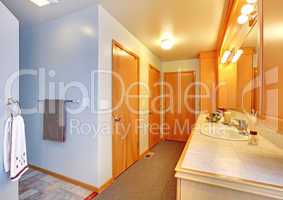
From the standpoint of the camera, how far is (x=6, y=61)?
115cm

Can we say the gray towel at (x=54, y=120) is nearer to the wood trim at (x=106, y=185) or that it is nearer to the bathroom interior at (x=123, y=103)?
the bathroom interior at (x=123, y=103)

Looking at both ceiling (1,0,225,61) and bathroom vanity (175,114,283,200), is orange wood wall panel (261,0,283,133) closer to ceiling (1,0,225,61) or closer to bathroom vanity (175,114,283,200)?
bathroom vanity (175,114,283,200)

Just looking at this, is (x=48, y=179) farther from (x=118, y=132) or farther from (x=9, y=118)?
(x=9, y=118)

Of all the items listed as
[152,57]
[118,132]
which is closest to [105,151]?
[118,132]

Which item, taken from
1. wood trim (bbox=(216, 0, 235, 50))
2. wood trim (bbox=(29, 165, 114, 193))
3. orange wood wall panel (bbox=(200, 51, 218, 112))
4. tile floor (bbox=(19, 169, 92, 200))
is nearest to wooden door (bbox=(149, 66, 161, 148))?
orange wood wall panel (bbox=(200, 51, 218, 112))

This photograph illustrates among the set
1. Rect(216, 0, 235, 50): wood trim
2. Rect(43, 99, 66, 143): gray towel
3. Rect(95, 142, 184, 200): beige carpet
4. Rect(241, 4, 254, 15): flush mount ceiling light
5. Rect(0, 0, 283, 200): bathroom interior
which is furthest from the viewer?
Rect(43, 99, 66, 143): gray towel

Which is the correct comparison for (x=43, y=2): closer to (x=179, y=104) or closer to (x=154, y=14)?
(x=154, y=14)

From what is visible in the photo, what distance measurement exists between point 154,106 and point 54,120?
7.90ft

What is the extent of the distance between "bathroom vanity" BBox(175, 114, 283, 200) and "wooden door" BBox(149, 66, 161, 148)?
270 centimetres

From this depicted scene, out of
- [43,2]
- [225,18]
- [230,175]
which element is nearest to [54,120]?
[43,2]

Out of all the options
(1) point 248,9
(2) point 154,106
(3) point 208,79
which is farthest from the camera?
(2) point 154,106

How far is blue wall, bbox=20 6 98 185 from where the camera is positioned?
194cm

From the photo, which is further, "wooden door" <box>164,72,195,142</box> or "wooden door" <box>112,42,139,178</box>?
"wooden door" <box>164,72,195,142</box>

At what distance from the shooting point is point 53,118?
7.11ft
